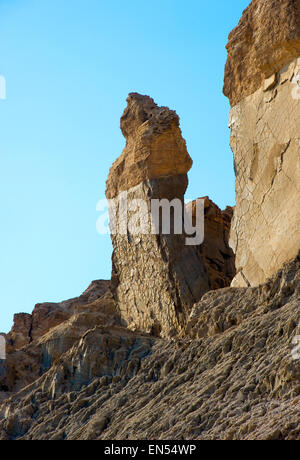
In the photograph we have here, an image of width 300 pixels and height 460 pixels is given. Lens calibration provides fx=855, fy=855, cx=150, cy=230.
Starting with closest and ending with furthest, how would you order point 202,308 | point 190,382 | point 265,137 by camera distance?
point 190,382 < point 202,308 < point 265,137

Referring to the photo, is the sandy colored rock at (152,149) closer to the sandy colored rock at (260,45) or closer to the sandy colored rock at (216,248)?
the sandy colored rock at (216,248)

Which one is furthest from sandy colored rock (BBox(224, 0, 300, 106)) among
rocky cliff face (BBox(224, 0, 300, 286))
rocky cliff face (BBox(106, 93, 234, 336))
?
rocky cliff face (BBox(106, 93, 234, 336))

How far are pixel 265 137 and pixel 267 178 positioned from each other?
31.6 inches

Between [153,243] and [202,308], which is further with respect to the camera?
[153,243]

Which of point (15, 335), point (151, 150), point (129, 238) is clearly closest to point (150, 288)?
point (129, 238)

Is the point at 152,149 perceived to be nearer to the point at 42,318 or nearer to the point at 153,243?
the point at 153,243

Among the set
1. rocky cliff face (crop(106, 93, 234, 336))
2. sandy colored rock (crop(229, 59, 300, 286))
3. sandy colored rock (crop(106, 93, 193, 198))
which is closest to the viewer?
sandy colored rock (crop(229, 59, 300, 286))

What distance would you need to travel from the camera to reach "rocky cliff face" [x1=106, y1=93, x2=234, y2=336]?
2009 cm

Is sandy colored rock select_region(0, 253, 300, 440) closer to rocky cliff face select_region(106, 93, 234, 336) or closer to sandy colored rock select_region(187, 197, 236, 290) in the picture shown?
rocky cliff face select_region(106, 93, 234, 336)

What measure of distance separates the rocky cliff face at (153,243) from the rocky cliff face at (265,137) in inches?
151

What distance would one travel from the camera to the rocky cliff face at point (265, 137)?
1505 cm

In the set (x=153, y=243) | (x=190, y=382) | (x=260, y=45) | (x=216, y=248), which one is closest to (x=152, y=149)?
(x=153, y=243)

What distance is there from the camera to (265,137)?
631 inches
